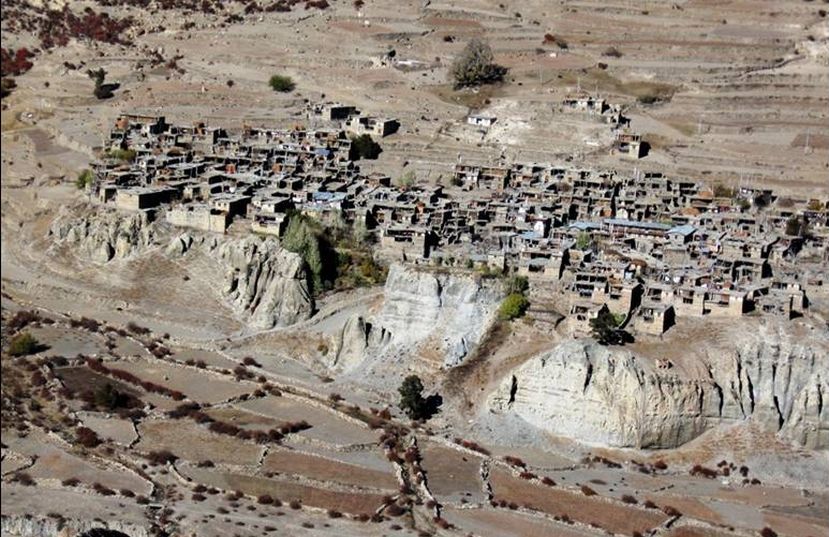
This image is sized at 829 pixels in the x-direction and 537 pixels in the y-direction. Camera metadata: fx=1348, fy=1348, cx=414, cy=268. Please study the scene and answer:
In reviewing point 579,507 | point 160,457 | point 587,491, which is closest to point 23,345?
point 160,457

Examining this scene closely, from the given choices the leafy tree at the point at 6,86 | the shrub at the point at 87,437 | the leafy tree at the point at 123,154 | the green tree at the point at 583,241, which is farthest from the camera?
the leafy tree at the point at 6,86

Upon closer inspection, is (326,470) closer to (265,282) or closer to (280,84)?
(265,282)

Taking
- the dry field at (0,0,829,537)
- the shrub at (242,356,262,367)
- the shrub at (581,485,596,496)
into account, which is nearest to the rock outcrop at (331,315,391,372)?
the dry field at (0,0,829,537)

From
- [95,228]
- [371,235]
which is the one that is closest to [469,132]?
[371,235]

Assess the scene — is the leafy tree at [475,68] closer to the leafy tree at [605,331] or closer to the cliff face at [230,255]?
the cliff face at [230,255]

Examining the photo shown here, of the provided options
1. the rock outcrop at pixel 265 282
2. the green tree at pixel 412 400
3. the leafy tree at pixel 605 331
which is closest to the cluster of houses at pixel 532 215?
the leafy tree at pixel 605 331
